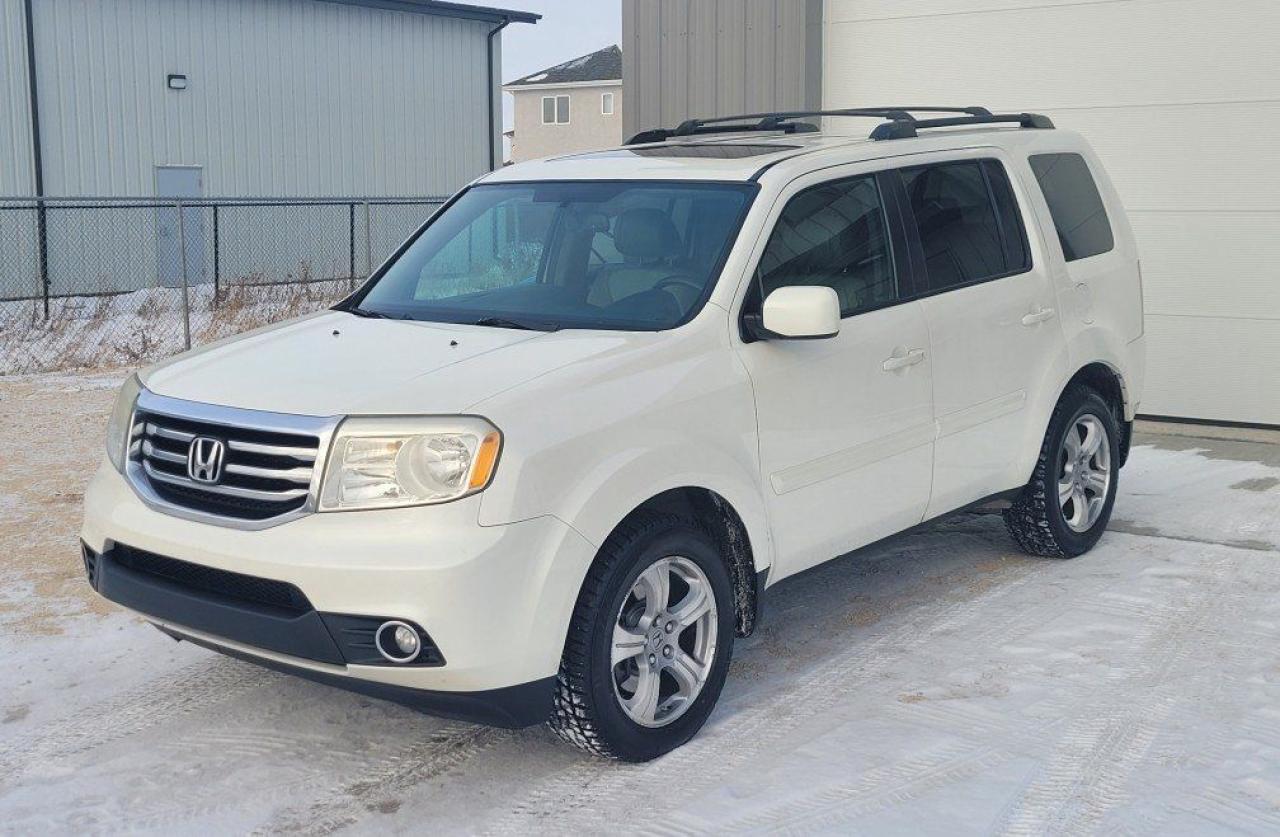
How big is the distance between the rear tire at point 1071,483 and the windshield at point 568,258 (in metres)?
2.16

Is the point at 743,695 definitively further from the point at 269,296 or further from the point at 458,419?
the point at 269,296

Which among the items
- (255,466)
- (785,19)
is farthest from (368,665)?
(785,19)

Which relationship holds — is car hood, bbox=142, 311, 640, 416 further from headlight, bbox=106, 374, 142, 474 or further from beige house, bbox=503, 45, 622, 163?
beige house, bbox=503, 45, 622, 163

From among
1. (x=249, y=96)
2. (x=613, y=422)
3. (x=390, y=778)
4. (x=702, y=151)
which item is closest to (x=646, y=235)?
(x=702, y=151)

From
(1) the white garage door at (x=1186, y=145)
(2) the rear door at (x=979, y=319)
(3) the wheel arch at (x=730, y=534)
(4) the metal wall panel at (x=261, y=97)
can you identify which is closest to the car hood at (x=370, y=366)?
(3) the wheel arch at (x=730, y=534)

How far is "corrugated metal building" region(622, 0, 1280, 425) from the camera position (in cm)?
975

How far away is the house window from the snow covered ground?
181ft

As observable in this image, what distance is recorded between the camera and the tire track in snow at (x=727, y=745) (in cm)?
406

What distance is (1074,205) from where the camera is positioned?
6586 millimetres

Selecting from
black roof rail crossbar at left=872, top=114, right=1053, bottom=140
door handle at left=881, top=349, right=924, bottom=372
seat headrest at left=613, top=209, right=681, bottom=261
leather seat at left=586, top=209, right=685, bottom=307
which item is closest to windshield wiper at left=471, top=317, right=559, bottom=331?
leather seat at left=586, top=209, right=685, bottom=307

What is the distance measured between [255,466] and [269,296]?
51.2ft

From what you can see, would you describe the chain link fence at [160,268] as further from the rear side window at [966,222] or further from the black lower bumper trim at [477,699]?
the black lower bumper trim at [477,699]

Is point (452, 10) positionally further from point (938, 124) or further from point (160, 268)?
point (938, 124)

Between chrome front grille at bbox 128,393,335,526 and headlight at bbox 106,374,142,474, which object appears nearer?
chrome front grille at bbox 128,393,335,526
